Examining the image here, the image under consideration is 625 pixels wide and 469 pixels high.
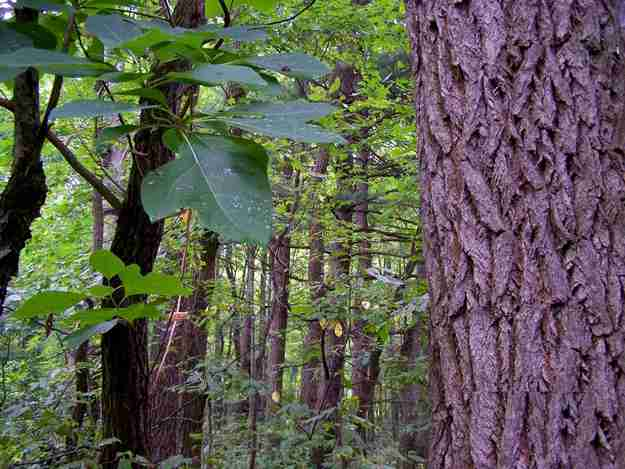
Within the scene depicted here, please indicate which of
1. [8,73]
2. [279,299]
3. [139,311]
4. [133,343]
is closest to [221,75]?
[8,73]

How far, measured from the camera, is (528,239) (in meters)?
1.06

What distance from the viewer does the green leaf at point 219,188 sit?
1.48 feet

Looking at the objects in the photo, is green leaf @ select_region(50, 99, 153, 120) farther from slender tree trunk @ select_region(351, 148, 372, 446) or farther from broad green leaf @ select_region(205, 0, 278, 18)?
slender tree trunk @ select_region(351, 148, 372, 446)

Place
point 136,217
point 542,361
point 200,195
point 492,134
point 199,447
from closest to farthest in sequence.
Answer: point 200,195
point 136,217
point 542,361
point 492,134
point 199,447

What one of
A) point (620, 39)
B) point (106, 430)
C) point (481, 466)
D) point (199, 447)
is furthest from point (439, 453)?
point (199, 447)

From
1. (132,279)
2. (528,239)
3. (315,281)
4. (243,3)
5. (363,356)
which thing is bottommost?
(363,356)

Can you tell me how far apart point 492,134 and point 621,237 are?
0.36 m

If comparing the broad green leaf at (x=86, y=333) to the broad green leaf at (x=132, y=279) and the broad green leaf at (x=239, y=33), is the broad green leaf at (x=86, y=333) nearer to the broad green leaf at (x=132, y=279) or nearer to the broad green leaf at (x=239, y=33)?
the broad green leaf at (x=132, y=279)

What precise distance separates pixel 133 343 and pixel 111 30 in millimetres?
603

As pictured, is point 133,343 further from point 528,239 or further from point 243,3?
point 528,239

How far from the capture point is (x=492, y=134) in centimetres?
112

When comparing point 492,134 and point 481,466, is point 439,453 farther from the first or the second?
point 492,134

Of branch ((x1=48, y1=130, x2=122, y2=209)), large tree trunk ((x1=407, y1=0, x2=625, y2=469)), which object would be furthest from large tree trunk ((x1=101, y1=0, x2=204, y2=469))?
large tree trunk ((x1=407, y1=0, x2=625, y2=469))

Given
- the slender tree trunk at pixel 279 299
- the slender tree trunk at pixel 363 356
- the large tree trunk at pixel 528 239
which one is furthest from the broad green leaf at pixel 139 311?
the slender tree trunk at pixel 363 356
